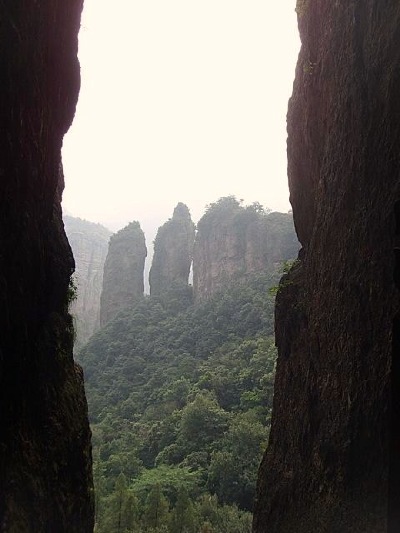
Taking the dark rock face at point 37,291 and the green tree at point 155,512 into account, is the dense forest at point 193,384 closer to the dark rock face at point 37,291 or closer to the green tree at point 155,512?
the green tree at point 155,512

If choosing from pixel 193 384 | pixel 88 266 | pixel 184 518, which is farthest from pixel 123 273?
pixel 88 266

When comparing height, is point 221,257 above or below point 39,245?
above

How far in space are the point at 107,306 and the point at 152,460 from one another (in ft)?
160

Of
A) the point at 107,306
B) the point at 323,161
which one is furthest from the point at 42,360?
the point at 107,306

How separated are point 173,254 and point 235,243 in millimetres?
12867

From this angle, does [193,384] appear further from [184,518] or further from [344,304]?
[344,304]

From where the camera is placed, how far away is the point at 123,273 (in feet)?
265

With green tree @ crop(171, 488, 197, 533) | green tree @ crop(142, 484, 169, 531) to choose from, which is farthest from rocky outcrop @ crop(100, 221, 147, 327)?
green tree @ crop(171, 488, 197, 533)

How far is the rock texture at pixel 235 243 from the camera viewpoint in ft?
228

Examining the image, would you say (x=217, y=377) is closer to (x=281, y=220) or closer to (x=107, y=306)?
(x=281, y=220)

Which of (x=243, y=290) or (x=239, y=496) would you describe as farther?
(x=243, y=290)

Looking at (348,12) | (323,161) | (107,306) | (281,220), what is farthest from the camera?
(107,306)

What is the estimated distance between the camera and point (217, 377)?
40.2 metres

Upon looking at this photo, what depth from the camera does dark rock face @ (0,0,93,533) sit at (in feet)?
21.0
